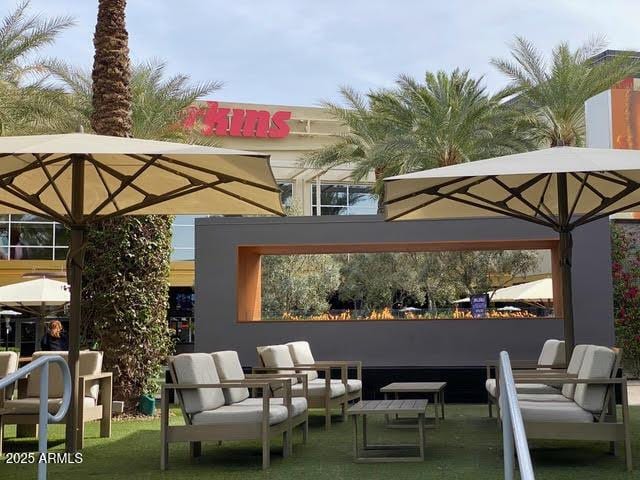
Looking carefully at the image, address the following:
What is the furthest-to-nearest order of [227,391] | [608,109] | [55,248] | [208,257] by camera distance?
[55,248] < [608,109] < [208,257] < [227,391]

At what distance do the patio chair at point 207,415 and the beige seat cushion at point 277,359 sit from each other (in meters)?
2.43

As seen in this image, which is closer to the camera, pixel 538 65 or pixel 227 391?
pixel 227 391

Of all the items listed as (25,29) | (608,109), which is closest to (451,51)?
(608,109)

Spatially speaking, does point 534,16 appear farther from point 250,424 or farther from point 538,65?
point 250,424

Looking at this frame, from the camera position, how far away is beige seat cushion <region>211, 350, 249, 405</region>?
8.38 meters

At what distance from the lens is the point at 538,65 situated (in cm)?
2231

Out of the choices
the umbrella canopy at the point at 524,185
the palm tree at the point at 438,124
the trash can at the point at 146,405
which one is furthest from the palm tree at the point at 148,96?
the umbrella canopy at the point at 524,185

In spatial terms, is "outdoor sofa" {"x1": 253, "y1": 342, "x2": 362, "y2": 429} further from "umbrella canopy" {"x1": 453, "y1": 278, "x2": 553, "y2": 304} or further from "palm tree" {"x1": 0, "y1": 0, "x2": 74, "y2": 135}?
"palm tree" {"x1": 0, "y1": 0, "x2": 74, "y2": 135}

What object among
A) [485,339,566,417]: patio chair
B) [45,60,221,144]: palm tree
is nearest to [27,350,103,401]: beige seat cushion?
[485,339,566,417]: patio chair

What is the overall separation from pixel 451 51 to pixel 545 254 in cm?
750

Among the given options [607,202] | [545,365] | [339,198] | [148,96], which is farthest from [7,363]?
[339,198]

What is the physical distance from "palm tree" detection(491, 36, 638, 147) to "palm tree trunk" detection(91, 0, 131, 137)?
12289 millimetres

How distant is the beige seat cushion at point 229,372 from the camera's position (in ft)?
27.5

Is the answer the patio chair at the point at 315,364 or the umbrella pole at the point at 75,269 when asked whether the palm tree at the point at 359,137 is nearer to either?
the patio chair at the point at 315,364
